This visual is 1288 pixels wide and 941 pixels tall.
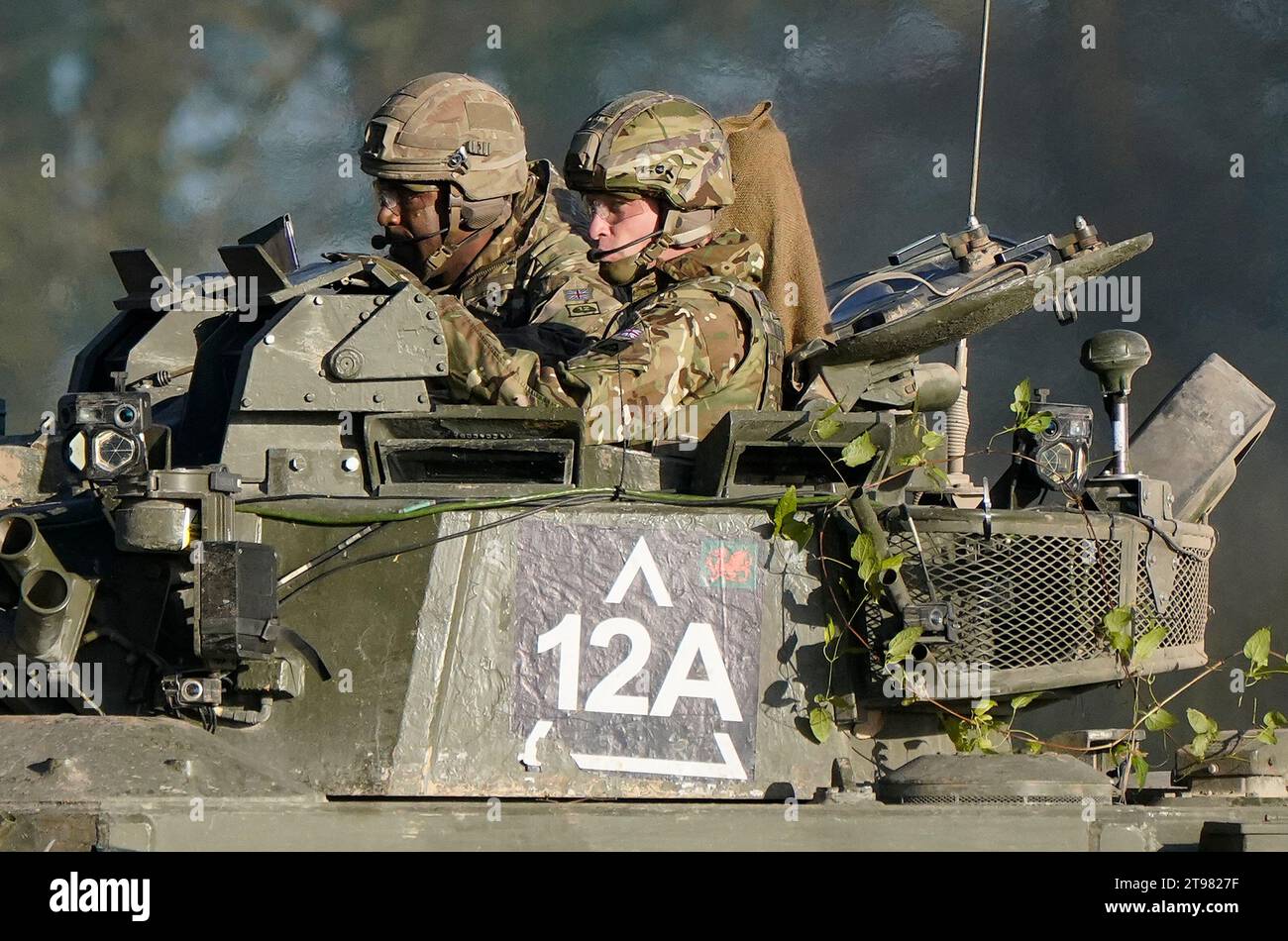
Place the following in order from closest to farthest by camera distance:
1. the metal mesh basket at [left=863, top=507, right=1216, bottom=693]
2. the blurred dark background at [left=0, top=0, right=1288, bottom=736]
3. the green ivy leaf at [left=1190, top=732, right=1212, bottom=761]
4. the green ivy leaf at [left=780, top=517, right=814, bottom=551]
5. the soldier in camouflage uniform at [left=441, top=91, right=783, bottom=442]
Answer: the green ivy leaf at [left=780, top=517, right=814, bottom=551] < the metal mesh basket at [left=863, top=507, right=1216, bottom=693] < the soldier in camouflage uniform at [left=441, top=91, right=783, bottom=442] < the green ivy leaf at [left=1190, top=732, right=1212, bottom=761] < the blurred dark background at [left=0, top=0, right=1288, bottom=736]

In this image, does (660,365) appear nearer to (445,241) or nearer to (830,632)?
(830,632)

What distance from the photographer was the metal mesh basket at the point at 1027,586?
304 inches

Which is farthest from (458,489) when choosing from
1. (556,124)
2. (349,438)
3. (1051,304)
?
(556,124)

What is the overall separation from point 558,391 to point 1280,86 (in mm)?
10147

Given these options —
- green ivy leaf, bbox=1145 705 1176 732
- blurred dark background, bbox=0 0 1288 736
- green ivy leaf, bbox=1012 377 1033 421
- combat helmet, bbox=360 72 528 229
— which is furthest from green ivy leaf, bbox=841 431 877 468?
blurred dark background, bbox=0 0 1288 736

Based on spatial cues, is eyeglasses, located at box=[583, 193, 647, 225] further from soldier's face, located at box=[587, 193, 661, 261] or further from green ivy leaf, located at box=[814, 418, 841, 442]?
green ivy leaf, located at box=[814, 418, 841, 442]

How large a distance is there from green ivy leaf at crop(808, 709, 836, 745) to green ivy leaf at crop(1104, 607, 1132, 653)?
3.88ft

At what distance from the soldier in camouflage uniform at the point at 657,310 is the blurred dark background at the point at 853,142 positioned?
6.91 m

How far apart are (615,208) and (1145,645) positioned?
9.75 feet

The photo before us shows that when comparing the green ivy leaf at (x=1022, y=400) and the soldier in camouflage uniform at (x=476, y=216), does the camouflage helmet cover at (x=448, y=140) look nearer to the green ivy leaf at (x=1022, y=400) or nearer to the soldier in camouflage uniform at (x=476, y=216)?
the soldier in camouflage uniform at (x=476, y=216)

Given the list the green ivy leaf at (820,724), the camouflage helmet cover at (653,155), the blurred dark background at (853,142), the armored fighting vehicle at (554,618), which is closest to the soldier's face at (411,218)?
the camouflage helmet cover at (653,155)

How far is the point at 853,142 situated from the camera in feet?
53.8

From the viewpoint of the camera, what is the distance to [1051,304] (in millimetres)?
9031

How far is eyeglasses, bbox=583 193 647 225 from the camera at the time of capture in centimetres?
924
